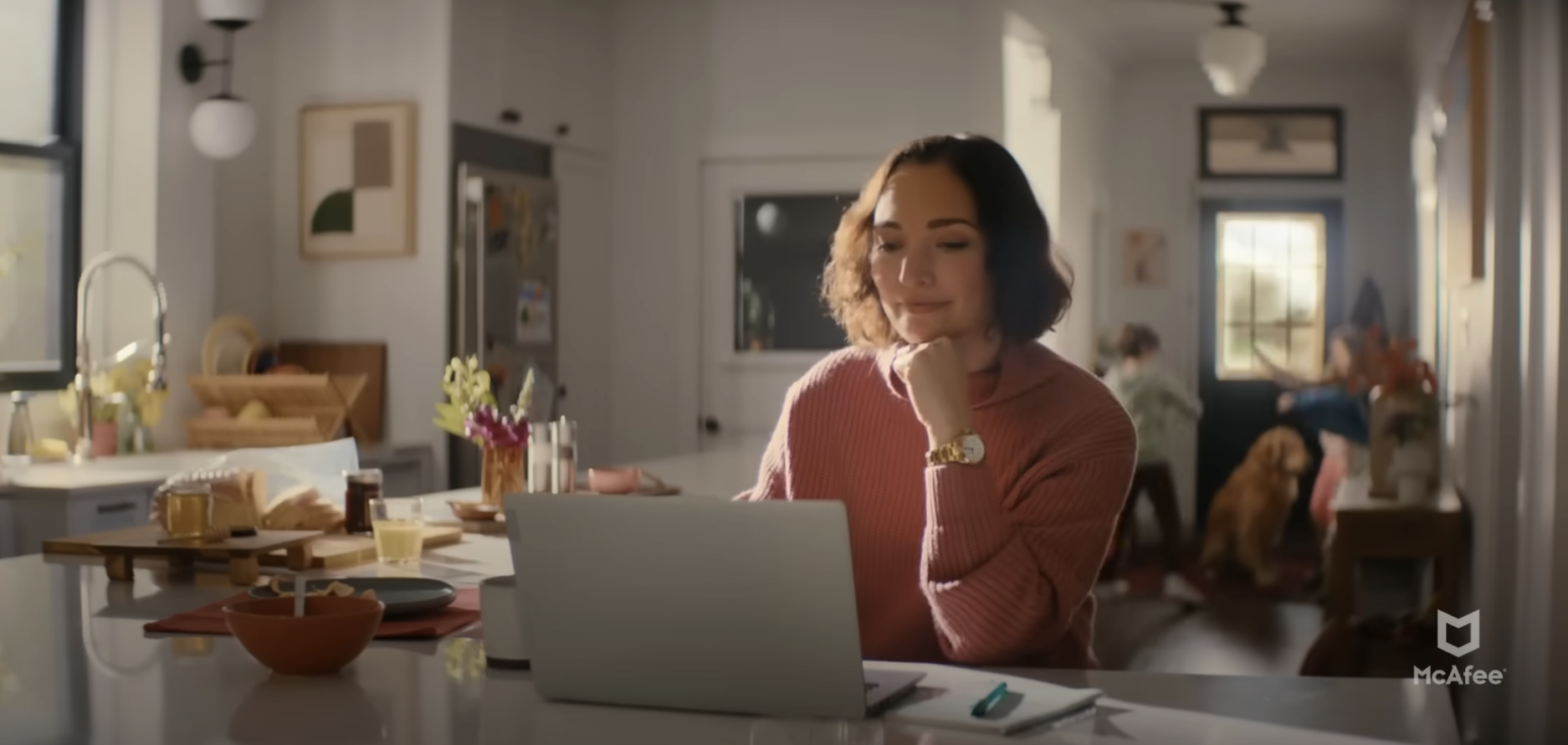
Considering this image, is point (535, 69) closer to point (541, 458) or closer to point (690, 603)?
point (541, 458)

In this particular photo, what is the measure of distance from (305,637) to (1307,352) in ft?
16.9

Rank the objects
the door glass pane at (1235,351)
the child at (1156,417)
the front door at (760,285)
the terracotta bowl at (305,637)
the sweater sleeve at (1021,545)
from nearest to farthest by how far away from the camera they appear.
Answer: the terracotta bowl at (305,637) → the sweater sleeve at (1021,545) → the door glass pane at (1235,351) → the child at (1156,417) → the front door at (760,285)

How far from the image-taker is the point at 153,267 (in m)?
4.57

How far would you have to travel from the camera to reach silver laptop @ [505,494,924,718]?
3.87 feet

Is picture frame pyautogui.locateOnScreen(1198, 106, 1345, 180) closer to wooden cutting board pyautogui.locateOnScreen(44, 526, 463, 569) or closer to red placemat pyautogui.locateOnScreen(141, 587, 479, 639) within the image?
wooden cutting board pyautogui.locateOnScreen(44, 526, 463, 569)

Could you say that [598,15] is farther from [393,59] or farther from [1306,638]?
[1306,638]

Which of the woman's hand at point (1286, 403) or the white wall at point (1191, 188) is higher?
the white wall at point (1191, 188)

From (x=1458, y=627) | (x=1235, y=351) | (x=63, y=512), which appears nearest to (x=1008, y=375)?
(x=63, y=512)

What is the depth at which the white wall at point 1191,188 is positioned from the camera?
574 cm

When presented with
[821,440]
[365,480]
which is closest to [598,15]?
[365,480]

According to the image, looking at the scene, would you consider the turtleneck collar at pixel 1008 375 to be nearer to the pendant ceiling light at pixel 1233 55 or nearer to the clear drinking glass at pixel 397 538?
the clear drinking glass at pixel 397 538

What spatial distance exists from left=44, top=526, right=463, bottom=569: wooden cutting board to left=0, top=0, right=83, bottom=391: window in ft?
8.09

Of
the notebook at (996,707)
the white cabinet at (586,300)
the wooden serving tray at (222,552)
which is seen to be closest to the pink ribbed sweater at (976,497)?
the notebook at (996,707)

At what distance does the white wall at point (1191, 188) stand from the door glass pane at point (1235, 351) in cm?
11
